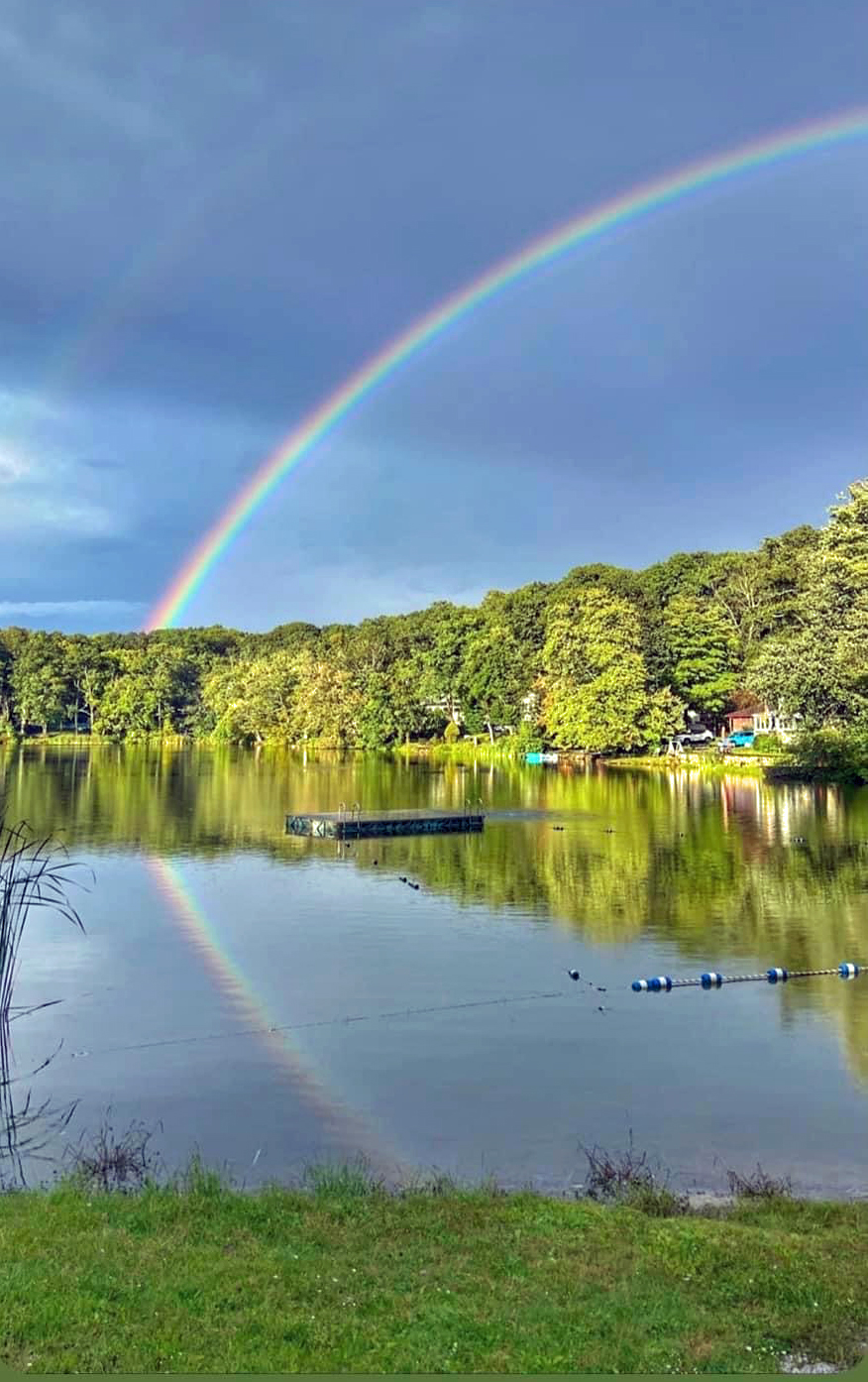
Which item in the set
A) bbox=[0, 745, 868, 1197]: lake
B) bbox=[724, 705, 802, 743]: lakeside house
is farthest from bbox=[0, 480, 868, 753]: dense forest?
bbox=[0, 745, 868, 1197]: lake

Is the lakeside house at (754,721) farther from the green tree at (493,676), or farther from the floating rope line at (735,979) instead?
the floating rope line at (735,979)

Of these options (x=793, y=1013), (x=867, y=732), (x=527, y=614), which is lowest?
(x=793, y=1013)

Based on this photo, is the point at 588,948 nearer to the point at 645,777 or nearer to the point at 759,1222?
the point at 759,1222

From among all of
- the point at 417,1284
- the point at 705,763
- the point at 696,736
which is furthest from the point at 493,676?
the point at 417,1284

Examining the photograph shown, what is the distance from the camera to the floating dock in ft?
130

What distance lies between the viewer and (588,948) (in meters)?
21.0

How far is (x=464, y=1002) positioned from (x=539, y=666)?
74.3 meters

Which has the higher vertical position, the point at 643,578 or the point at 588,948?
the point at 643,578

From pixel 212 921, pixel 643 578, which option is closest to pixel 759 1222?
pixel 212 921

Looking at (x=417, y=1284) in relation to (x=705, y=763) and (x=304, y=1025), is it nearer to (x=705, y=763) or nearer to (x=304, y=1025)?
(x=304, y=1025)

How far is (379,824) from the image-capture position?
4091cm

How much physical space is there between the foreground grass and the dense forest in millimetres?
47662

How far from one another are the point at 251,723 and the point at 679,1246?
367ft

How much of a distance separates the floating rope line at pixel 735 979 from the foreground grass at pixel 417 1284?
9255 millimetres
